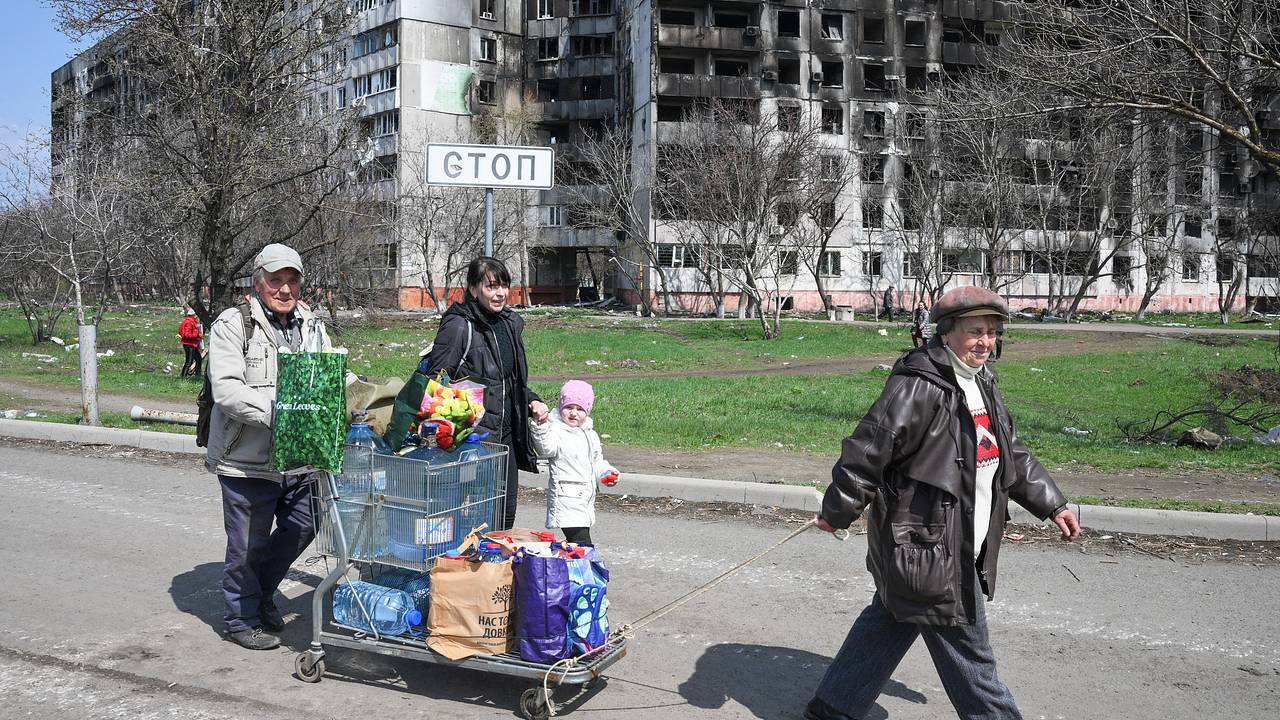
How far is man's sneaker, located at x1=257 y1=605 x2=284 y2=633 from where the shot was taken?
18.6 feet

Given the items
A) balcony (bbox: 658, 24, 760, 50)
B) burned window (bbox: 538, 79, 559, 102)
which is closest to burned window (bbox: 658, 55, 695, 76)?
balcony (bbox: 658, 24, 760, 50)

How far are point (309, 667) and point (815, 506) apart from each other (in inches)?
190

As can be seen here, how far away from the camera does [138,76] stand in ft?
64.3

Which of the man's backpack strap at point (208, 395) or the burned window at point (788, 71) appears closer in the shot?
the man's backpack strap at point (208, 395)

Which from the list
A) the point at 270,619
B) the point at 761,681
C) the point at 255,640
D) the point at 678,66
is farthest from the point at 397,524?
the point at 678,66

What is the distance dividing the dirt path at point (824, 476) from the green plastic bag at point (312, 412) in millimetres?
5514

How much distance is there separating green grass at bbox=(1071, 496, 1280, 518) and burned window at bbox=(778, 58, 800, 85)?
2189 inches

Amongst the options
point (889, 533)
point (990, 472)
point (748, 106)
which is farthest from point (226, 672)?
point (748, 106)

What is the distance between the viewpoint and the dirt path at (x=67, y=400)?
52.3 ft

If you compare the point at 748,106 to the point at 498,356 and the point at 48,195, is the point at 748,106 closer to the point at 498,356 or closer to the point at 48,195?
the point at 48,195

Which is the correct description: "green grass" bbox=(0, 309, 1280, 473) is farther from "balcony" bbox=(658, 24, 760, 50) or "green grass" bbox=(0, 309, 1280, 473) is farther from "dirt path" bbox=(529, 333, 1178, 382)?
"balcony" bbox=(658, 24, 760, 50)

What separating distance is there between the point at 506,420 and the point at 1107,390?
53.6 ft

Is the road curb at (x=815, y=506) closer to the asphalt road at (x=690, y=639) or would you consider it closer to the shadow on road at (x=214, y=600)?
the asphalt road at (x=690, y=639)

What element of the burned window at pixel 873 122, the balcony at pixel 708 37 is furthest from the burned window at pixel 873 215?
the balcony at pixel 708 37
